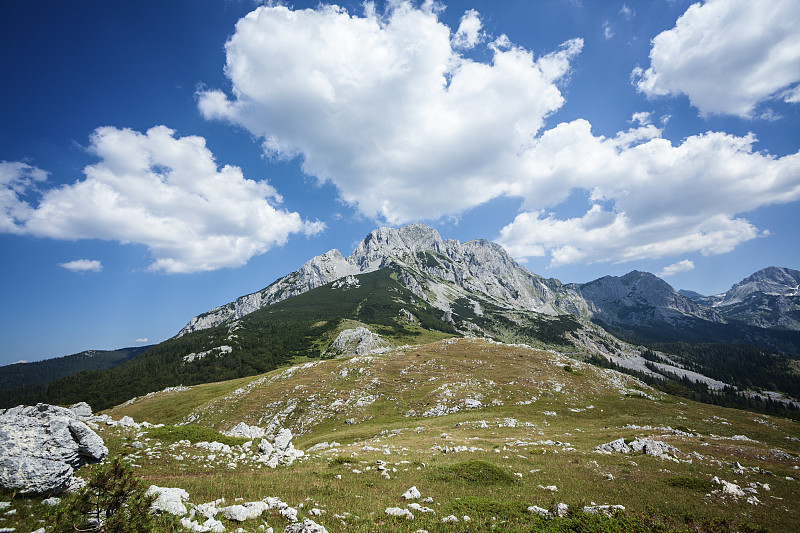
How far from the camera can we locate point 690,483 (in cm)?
2017

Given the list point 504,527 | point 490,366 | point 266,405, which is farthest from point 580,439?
point 266,405

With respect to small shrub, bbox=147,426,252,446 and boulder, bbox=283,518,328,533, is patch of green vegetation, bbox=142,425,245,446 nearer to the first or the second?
small shrub, bbox=147,426,252,446

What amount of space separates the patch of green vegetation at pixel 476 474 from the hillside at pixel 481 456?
10 centimetres

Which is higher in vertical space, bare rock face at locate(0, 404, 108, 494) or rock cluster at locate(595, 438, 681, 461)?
bare rock face at locate(0, 404, 108, 494)

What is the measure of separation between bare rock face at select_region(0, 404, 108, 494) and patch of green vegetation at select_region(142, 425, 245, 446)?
10.4 metres

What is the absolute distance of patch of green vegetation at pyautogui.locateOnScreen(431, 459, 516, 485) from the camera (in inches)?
787

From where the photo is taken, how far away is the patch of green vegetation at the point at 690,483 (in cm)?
1972

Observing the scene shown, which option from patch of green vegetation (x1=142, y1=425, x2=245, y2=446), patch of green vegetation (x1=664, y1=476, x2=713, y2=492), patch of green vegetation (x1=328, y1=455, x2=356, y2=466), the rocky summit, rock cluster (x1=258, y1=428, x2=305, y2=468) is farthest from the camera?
patch of green vegetation (x1=142, y1=425, x2=245, y2=446)

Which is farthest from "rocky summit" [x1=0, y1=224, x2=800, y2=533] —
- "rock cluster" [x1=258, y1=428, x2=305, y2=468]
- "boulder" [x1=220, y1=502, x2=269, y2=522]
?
"rock cluster" [x1=258, y1=428, x2=305, y2=468]

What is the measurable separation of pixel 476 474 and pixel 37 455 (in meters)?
22.0

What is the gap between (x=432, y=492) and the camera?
1756 centimetres

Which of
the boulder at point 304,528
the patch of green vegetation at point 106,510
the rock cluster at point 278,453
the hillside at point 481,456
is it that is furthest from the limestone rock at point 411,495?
the patch of green vegetation at point 106,510

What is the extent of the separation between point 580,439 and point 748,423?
36671mm

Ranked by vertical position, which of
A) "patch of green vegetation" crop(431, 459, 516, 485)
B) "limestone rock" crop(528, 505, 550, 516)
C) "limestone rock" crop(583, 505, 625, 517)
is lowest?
"patch of green vegetation" crop(431, 459, 516, 485)
